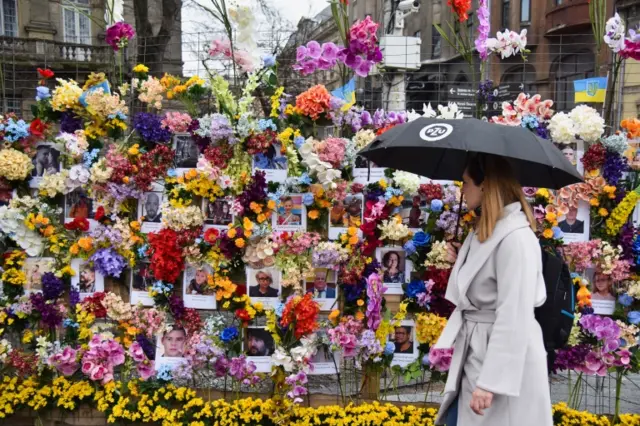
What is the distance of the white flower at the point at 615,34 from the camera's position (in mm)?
3314

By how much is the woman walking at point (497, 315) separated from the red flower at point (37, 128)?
8.85ft

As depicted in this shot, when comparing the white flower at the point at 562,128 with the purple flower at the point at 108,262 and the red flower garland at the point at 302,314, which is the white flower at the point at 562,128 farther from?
the purple flower at the point at 108,262

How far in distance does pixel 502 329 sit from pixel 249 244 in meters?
1.78

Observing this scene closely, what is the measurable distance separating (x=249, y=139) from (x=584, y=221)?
80.5 inches

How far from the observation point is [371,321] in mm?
3369

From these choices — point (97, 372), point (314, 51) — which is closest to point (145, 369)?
point (97, 372)

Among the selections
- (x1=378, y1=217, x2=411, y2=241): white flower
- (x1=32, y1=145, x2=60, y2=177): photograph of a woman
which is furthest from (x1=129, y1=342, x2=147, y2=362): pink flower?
(x1=378, y1=217, x2=411, y2=241): white flower

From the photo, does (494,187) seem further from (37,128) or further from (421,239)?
(37,128)

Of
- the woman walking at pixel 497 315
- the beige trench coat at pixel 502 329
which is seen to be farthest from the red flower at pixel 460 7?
the beige trench coat at pixel 502 329

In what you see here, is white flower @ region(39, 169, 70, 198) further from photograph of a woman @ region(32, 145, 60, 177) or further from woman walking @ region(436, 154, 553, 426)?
woman walking @ region(436, 154, 553, 426)

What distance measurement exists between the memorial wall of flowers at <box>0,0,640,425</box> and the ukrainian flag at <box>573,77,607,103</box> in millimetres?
234

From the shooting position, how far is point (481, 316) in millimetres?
2242

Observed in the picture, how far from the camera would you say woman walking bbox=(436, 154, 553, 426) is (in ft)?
6.73

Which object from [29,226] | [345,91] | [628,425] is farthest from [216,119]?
[628,425]
